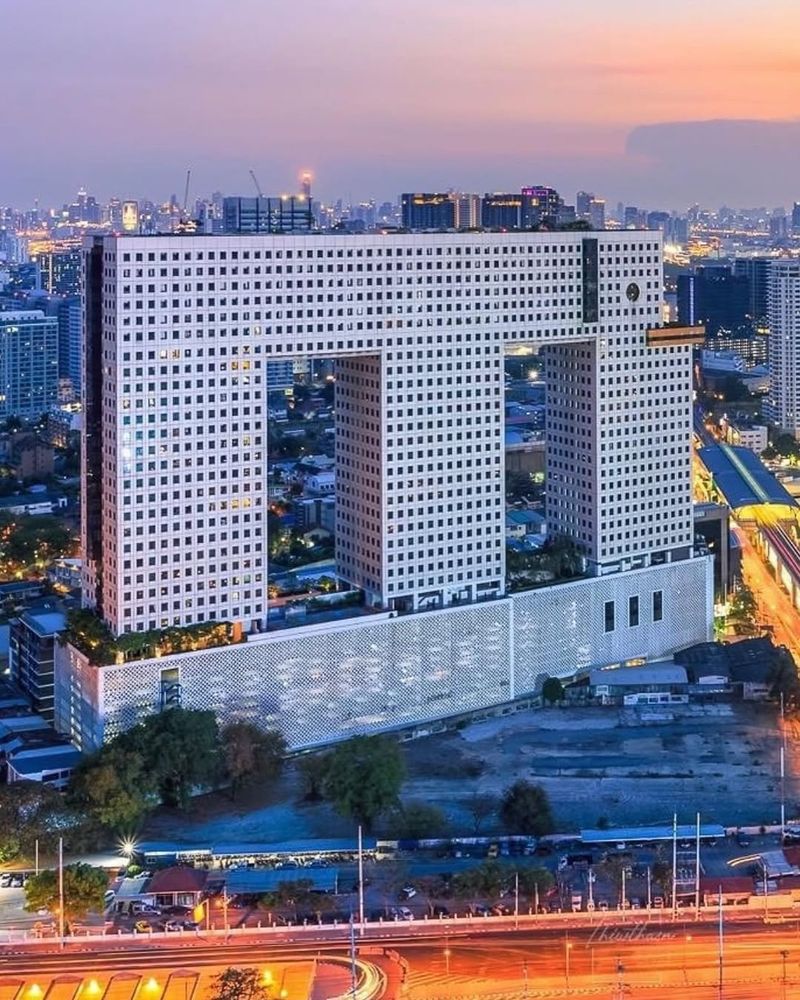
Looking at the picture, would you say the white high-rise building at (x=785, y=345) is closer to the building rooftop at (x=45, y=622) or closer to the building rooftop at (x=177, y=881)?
the building rooftop at (x=45, y=622)

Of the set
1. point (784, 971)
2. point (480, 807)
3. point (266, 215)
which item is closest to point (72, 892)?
point (480, 807)

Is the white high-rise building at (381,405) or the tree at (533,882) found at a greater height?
the white high-rise building at (381,405)

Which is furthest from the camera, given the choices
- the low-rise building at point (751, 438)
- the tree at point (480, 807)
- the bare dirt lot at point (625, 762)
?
the low-rise building at point (751, 438)

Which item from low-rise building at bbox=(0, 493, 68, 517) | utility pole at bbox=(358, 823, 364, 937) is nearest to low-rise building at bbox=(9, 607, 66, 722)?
utility pole at bbox=(358, 823, 364, 937)

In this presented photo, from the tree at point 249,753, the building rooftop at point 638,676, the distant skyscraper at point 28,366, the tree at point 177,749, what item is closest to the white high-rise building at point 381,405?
the tree at point 177,749

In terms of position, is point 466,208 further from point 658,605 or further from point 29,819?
point 29,819

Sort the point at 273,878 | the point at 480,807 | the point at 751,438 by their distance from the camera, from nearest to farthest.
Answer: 1. the point at 273,878
2. the point at 480,807
3. the point at 751,438
